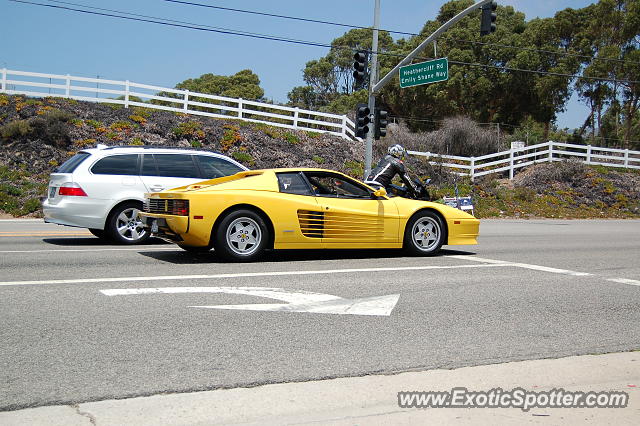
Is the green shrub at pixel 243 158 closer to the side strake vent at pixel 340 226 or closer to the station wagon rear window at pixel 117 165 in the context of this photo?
the station wagon rear window at pixel 117 165

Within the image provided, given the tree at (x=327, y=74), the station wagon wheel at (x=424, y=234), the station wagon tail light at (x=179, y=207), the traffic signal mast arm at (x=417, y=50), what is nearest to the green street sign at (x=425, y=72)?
the traffic signal mast arm at (x=417, y=50)

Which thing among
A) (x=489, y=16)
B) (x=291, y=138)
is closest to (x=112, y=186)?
(x=489, y=16)

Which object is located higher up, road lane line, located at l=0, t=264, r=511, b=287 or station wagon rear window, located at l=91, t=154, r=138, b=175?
station wagon rear window, located at l=91, t=154, r=138, b=175

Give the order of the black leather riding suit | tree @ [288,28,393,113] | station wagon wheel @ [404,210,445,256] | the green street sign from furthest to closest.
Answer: tree @ [288,28,393,113]
the green street sign
the black leather riding suit
station wagon wheel @ [404,210,445,256]

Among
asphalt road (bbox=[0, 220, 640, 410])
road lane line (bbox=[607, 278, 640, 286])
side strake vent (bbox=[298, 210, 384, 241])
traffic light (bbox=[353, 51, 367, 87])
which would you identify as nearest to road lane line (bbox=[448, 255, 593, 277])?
asphalt road (bbox=[0, 220, 640, 410])

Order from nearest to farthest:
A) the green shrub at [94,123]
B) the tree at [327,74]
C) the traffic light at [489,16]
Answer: the traffic light at [489,16]
the green shrub at [94,123]
the tree at [327,74]

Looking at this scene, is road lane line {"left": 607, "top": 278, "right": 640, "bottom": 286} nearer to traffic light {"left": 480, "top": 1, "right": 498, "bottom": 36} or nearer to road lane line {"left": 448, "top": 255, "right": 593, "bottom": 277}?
road lane line {"left": 448, "top": 255, "right": 593, "bottom": 277}

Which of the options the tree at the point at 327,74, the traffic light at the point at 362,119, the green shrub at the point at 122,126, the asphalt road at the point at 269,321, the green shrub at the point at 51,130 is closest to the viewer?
the asphalt road at the point at 269,321

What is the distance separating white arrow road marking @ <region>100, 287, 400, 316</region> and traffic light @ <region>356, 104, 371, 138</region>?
1652cm

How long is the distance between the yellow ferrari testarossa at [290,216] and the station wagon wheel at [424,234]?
0.6 inches

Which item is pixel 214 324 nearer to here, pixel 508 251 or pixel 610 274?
pixel 610 274

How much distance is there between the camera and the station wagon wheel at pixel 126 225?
10711 millimetres

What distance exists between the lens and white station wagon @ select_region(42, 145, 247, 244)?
10.5 m

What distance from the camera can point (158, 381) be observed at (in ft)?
13.0
